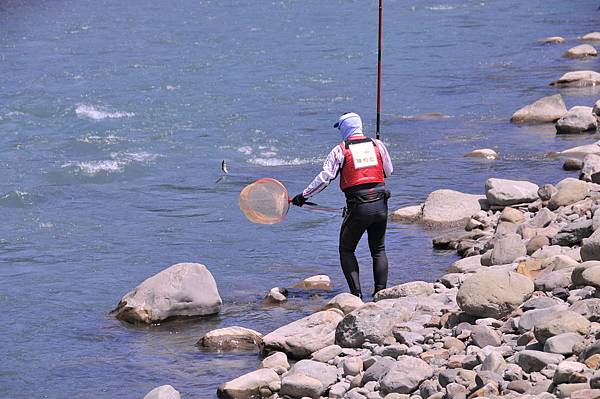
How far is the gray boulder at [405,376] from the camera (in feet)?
26.3

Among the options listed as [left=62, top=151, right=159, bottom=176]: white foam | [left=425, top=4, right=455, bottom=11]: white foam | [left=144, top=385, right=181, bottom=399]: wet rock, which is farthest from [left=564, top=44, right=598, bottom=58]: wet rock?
[left=144, top=385, right=181, bottom=399]: wet rock

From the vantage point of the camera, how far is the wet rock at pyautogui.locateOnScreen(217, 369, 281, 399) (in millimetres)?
8875

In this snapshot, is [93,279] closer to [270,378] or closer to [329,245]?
[329,245]

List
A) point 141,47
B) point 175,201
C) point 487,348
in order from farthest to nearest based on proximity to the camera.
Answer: point 141,47 → point 175,201 → point 487,348

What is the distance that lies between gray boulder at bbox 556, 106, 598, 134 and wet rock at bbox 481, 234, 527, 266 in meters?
7.68

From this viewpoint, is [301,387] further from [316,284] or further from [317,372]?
[316,284]

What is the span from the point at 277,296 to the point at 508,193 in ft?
11.9

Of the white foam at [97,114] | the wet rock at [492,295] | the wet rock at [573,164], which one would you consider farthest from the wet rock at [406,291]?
the white foam at [97,114]

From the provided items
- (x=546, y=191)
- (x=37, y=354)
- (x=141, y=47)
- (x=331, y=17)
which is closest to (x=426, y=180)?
(x=546, y=191)

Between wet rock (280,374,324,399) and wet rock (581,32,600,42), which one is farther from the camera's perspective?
wet rock (581,32,600,42)

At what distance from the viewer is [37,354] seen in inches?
414

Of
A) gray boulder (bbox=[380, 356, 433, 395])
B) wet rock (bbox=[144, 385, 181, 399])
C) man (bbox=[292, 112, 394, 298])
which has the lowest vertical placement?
wet rock (bbox=[144, 385, 181, 399])

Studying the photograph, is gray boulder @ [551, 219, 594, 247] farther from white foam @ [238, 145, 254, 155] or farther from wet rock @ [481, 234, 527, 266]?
white foam @ [238, 145, 254, 155]

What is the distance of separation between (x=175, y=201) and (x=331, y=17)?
63.3ft
